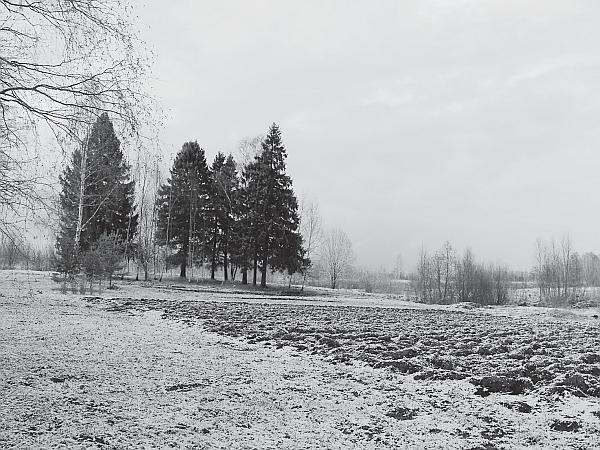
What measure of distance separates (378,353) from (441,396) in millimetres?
2808

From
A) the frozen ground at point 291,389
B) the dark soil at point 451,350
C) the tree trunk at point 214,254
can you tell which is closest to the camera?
the frozen ground at point 291,389

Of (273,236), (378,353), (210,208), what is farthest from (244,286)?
(378,353)

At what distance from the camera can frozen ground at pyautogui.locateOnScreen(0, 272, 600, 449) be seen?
15.3 ft

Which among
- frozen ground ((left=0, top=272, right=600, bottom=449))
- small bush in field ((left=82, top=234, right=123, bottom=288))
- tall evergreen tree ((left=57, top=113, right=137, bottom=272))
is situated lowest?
frozen ground ((left=0, top=272, right=600, bottom=449))

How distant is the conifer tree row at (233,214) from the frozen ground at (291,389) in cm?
2699

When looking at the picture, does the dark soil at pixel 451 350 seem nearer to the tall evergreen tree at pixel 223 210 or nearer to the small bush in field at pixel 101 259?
the small bush in field at pixel 101 259

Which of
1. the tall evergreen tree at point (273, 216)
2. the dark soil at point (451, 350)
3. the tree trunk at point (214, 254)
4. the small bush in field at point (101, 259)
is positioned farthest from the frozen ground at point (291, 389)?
the tree trunk at point (214, 254)

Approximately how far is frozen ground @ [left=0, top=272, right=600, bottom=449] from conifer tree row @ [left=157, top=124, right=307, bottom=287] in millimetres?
26988

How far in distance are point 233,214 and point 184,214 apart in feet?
14.4

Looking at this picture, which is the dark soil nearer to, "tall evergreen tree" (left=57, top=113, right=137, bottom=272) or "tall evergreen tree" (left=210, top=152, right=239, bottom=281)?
"tall evergreen tree" (left=57, top=113, right=137, bottom=272)

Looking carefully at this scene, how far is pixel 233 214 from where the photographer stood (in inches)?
1625

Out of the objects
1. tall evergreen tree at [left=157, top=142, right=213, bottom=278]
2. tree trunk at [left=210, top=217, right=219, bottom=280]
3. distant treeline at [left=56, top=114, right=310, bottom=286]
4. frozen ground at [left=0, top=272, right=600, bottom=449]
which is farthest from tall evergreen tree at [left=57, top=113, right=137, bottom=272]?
tree trunk at [left=210, top=217, right=219, bottom=280]

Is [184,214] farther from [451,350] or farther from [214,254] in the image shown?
[451,350]

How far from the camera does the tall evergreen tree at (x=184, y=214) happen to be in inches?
1623
